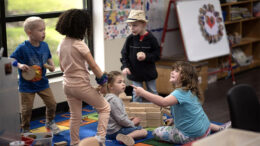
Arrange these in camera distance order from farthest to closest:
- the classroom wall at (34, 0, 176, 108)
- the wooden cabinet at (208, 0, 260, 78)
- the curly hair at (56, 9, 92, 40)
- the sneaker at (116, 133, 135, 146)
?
the wooden cabinet at (208, 0, 260, 78) → the classroom wall at (34, 0, 176, 108) → the sneaker at (116, 133, 135, 146) → the curly hair at (56, 9, 92, 40)

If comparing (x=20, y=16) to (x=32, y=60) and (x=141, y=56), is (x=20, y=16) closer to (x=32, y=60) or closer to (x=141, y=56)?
(x=32, y=60)

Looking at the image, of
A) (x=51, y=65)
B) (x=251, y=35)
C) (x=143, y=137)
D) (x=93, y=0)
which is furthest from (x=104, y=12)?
(x=251, y=35)

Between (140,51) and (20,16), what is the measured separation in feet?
4.49

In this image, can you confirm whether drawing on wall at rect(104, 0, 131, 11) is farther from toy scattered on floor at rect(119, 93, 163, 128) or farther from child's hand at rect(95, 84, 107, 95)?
child's hand at rect(95, 84, 107, 95)

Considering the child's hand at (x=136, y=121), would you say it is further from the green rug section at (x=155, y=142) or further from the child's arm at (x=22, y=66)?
the child's arm at (x=22, y=66)

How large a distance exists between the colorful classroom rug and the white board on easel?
6.14 ft

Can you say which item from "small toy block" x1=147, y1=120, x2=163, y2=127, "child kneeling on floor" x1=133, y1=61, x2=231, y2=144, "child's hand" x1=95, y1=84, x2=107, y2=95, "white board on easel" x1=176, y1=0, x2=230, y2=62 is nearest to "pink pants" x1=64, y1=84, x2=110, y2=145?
"child's hand" x1=95, y1=84, x2=107, y2=95

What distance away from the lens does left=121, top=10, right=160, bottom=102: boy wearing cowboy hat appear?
455cm

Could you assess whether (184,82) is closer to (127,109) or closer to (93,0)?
(127,109)

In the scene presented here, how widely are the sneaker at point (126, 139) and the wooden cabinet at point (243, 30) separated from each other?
339cm

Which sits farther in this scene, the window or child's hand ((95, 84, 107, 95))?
the window

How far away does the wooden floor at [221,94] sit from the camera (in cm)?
487

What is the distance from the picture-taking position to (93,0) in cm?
538

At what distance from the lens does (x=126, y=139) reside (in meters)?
3.75
